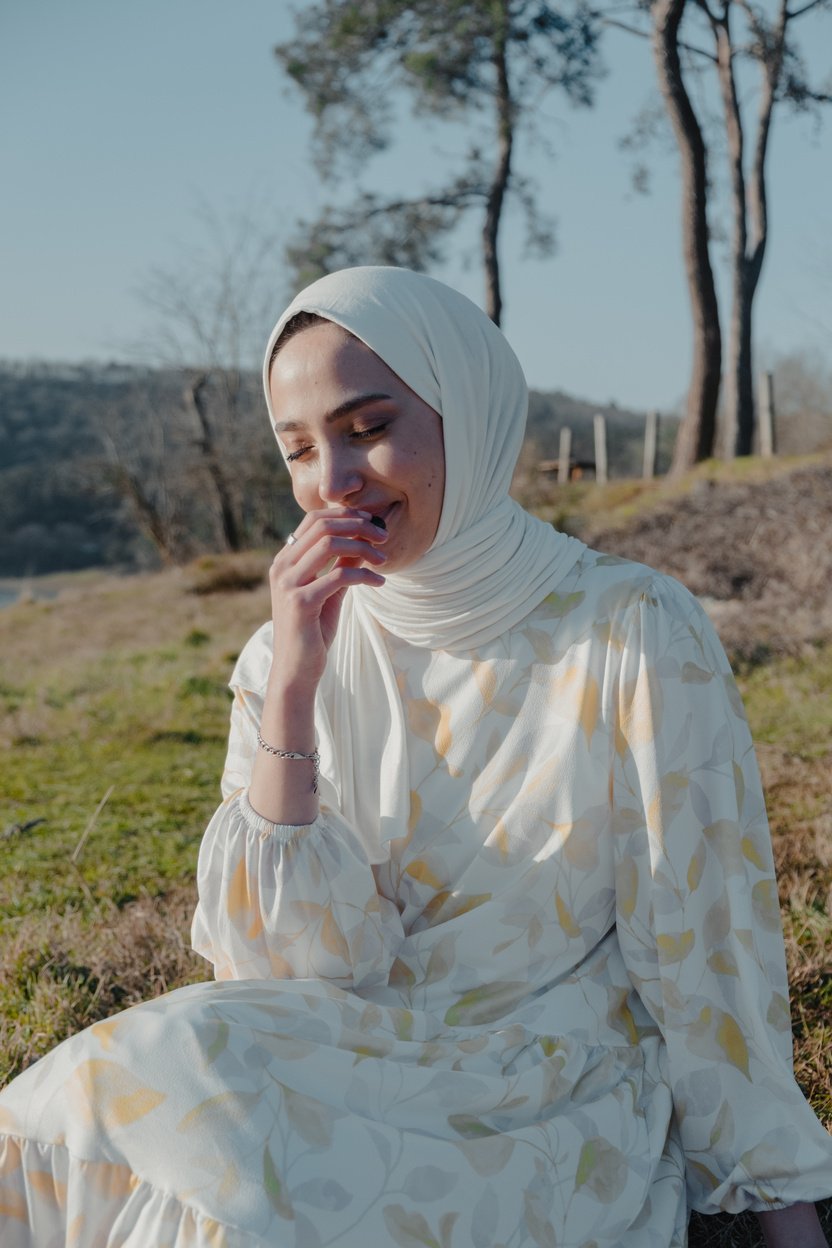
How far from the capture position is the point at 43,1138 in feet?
3.88

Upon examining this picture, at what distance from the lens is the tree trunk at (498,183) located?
15.6 m

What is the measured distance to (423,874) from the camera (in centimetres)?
177

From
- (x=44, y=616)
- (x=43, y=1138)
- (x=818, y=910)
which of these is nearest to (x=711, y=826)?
(x=43, y=1138)

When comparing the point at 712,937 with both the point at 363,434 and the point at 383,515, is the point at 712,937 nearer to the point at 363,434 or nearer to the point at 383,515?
the point at 383,515

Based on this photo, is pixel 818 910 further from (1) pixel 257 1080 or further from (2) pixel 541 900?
(1) pixel 257 1080

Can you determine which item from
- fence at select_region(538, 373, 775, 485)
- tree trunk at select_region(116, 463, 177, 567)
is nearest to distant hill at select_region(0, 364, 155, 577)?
tree trunk at select_region(116, 463, 177, 567)

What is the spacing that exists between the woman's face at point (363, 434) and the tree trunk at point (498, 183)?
14.4m

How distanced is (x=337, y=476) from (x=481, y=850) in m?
0.71

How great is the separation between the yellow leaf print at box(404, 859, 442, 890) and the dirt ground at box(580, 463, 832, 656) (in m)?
4.57

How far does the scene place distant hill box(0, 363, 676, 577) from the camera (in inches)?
1272

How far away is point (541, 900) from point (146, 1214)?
0.78 m

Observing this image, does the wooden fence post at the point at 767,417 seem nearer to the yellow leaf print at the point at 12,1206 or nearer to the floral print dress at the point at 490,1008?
the floral print dress at the point at 490,1008

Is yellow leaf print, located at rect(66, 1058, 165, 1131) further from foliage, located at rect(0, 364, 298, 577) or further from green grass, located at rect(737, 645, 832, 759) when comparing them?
foliage, located at rect(0, 364, 298, 577)

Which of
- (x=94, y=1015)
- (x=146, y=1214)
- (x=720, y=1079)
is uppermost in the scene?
(x=146, y=1214)
